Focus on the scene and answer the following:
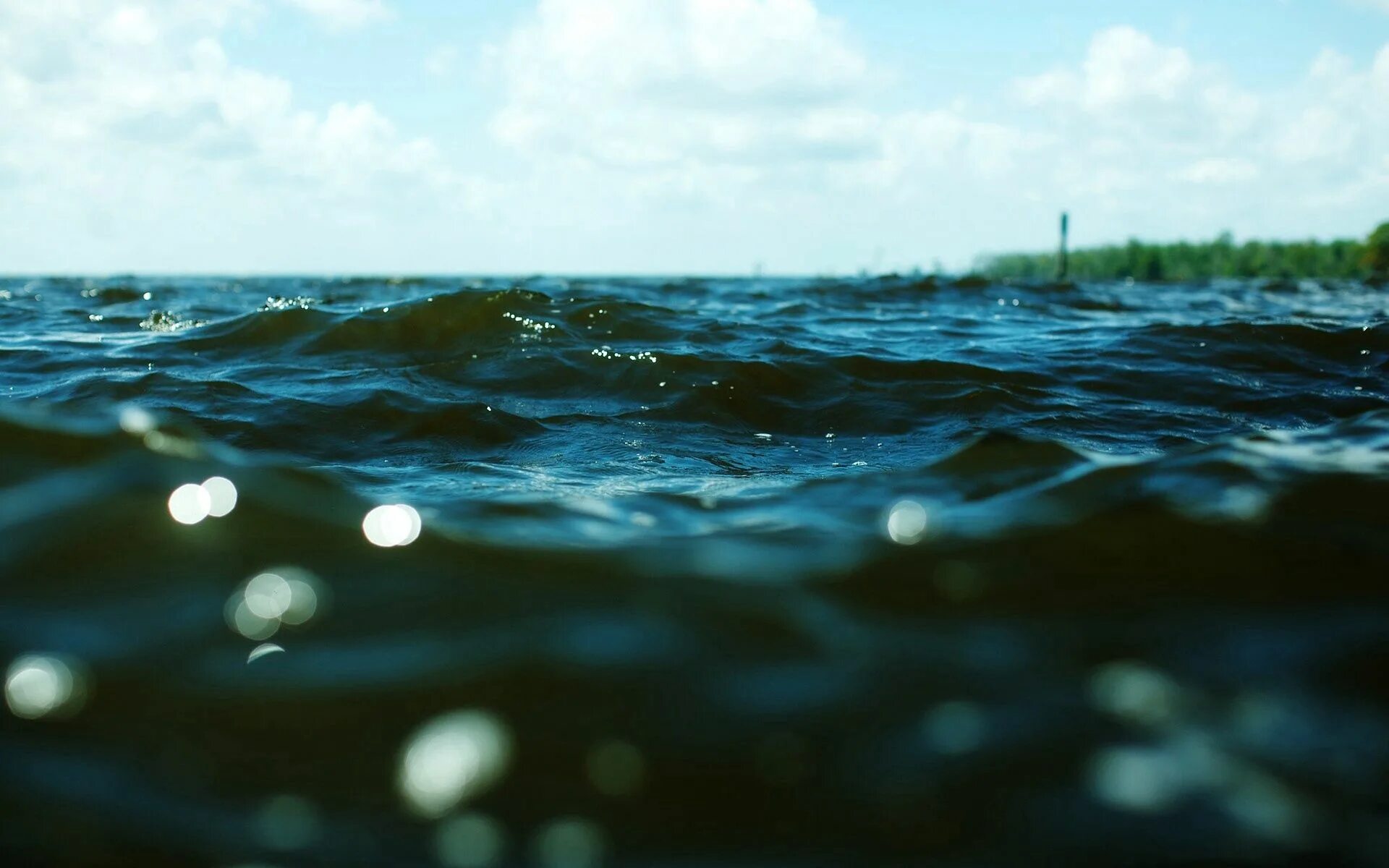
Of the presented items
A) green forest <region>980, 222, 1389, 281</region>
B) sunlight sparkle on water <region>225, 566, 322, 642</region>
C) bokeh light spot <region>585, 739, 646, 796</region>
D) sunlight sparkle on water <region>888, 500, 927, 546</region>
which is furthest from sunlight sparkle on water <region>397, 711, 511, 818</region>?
green forest <region>980, 222, 1389, 281</region>

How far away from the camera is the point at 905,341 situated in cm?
888

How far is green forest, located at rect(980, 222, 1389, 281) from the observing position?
58.7 metres

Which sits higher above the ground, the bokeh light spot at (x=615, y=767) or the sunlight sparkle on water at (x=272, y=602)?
the sunlight sparkle on water at (x=272, y=602)

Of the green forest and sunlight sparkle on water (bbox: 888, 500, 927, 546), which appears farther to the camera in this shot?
the green forest

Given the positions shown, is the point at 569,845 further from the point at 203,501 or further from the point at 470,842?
the point at 203,501

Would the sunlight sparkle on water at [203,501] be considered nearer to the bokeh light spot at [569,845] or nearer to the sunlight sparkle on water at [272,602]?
the sunlight sparkle on water at [272,602]

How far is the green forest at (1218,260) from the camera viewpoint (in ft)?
192

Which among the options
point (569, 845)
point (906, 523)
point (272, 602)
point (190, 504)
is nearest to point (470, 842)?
point (569, 845)

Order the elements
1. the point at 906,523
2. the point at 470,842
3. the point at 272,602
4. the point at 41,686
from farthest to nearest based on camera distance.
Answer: the point at 906,523, the point at 272,602, the point at 41,686, the point at 470,842

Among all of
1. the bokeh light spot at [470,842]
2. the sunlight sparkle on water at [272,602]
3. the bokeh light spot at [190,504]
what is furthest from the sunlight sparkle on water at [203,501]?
the bokeh light spot at [470,842]

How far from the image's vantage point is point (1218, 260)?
2534 inches

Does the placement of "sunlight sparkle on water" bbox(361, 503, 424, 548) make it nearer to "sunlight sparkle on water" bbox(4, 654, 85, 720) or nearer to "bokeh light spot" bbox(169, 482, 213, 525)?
"bokeh light spot" bbox(169, 482, 213, 525)

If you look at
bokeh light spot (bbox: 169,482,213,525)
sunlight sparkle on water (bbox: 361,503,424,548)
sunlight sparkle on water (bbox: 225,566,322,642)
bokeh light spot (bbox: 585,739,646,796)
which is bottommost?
bokeh light spot (bbox: 585,739,646,796)

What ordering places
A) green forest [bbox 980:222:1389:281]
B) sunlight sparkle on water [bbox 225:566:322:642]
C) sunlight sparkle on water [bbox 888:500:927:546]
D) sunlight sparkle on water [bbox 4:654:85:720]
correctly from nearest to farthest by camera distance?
sunlight sparkle on water [bbox 4:654:85:720] < sunlight sparkle on water [bbox 225:566:322:642] < sunlight sparkle on water [bbox 888:500:927:546] < green forest [bbox 980:222:1389:281]
